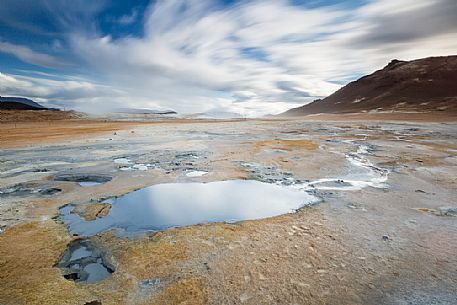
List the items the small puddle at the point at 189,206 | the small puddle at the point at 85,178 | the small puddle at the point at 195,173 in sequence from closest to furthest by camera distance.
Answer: the small puddle at the point at 189,206, the small puddle at the point at 85,178, the small puddle at the point at 195,173

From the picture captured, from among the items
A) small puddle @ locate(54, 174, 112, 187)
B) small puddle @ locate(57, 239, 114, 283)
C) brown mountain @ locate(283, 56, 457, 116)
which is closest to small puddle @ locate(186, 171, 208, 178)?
small puddle @ locate(54, 174, 112, 187)

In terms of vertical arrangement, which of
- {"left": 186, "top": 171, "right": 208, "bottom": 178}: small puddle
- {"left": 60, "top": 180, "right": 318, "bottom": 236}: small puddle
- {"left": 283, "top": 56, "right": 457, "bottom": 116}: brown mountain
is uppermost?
{"left": 283, "top": 56, "right": 457, "bottom": 116}: brown mountain

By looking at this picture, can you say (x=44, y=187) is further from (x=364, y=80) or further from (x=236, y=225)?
(x=364, y=80)

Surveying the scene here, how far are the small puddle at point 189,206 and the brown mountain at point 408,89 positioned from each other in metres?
64.3

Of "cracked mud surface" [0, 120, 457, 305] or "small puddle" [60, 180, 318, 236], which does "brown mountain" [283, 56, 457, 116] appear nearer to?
"cracked mud surface" [0, 120, 457, 305]

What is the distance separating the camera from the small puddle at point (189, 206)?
4.69 meters

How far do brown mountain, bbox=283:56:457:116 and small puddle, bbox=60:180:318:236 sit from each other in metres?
64.3

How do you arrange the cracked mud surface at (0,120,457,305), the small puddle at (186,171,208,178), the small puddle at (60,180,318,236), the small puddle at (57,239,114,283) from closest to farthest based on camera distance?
the cracked mud surface at (0,120,457,305), the small puddle at (57,239,114,283), the small puddle at (60,180,318,236), the small puddle at (186,171,208,178)

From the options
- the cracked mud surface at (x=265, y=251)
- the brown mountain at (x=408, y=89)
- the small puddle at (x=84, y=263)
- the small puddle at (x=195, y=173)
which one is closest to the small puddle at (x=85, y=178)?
the cracked mud surface at (x=265, y=251)

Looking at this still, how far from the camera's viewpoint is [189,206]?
5.60 m

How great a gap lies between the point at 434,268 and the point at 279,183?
4022 millimetres

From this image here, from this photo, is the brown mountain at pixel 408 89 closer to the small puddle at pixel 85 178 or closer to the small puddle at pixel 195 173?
the small puddle at pixel 195 173

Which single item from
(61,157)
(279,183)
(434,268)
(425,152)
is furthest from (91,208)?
(425,152)

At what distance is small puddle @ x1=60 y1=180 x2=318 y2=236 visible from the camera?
4688 mm
